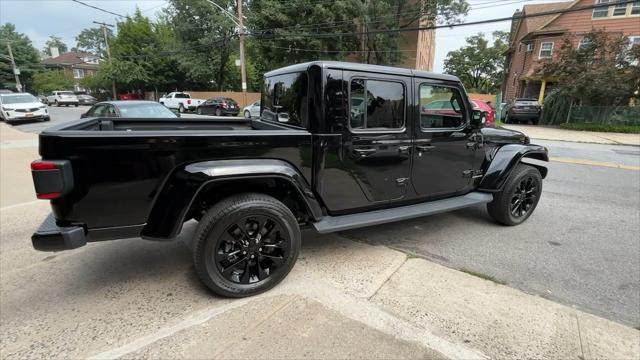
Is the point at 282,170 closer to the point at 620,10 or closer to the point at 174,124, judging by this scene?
the point at 174,124

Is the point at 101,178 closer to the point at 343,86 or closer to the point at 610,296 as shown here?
the point at 343,86

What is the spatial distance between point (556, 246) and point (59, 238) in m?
4.66

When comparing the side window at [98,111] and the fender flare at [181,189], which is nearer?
the fender flare at [181,189]

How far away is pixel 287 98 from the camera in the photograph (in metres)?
3.27

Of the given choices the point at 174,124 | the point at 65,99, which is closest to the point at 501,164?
the point at 174,124

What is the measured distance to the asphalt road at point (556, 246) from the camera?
2.86 m

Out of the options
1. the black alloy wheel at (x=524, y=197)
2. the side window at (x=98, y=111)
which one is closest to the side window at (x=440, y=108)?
the black alloy wheel at (x=524, y=197)

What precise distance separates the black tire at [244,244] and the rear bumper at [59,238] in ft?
2.38

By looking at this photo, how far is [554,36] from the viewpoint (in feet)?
81.5

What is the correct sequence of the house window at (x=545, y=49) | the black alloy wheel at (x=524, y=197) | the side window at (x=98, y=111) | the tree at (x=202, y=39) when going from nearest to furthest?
1. the black alloy wheel at (x=524, y=197)
2. the side window at (x=98, y=111)
3. the house window at (x=545, y=49)
4. the tree at (x=202, y=39)

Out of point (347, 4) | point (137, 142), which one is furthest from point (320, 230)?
point (347, 4)

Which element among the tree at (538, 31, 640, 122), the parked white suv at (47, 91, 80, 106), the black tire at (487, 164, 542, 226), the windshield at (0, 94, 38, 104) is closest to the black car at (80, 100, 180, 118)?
the black tire at (487, 164, 542, 226)

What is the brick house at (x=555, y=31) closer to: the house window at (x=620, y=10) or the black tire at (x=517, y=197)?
the house window at (x=620, y=10)

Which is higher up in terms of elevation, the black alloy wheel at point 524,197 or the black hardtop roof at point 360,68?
the black hardtop roof at point 360,68
